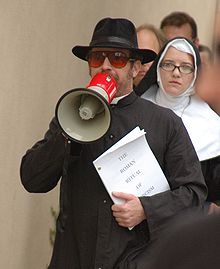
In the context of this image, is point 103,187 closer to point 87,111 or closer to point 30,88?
point 87,111

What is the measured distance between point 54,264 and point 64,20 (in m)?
1.76

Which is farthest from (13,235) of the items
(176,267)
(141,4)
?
(176,267)

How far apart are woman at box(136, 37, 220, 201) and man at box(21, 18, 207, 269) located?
19.4 inches

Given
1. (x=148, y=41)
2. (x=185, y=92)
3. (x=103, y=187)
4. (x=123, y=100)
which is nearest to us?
(x=103, y=187)

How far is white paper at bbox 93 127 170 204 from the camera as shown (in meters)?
2.53

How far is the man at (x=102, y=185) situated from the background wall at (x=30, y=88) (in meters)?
0.85

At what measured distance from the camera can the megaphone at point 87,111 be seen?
2.40 m

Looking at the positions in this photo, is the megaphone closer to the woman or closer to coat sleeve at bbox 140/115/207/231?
coat sleeve at bbox 140/115/207/231

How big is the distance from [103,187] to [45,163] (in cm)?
23

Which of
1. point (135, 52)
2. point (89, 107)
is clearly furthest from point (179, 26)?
point (89, 107)

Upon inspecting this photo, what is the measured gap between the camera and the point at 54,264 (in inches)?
103

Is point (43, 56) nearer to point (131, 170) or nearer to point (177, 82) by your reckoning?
point (177, 82)

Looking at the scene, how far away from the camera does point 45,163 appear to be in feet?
8.28

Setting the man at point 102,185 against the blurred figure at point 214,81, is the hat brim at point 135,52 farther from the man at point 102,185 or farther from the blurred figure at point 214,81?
the blurred figure at point 214,81
